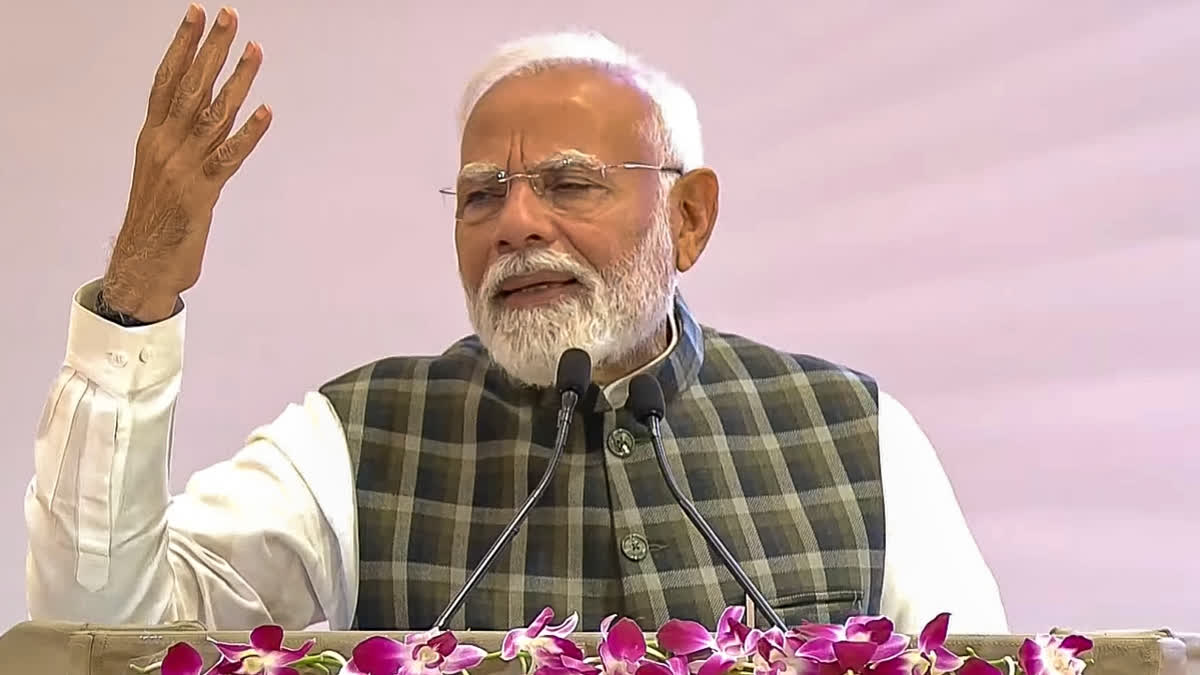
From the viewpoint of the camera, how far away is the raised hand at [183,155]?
3.82ft

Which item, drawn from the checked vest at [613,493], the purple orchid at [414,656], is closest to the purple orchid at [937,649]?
the purple orchid at [414,656]

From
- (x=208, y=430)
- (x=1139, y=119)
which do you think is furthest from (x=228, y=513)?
(x=1139, y=119)

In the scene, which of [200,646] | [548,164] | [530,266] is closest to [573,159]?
[548,164]

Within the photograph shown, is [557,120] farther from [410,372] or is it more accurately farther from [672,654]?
[672,654]

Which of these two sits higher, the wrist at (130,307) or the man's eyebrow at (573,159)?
the man's eyebrow at (573,159)

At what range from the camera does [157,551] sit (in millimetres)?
1288

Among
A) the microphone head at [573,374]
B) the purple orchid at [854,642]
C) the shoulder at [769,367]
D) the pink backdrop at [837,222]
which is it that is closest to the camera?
the purple orchid at [854,642]

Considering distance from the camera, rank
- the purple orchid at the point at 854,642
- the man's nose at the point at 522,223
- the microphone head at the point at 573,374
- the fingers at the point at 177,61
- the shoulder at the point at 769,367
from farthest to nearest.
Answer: the shoulder at the point at 769,367 → the man's nose at the point at 522,223 → the microphone head at the point at 573,374 → the fingers at the point at 177,61 → the purple orchid at the point at 854,642

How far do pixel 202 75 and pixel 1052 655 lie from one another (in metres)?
0.83

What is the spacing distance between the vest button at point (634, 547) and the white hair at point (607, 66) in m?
0.51

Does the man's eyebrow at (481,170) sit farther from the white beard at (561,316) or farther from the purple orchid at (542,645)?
the purple orchid at (542,645)

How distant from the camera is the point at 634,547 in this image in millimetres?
1526

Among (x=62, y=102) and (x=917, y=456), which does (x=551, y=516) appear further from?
(x=62, y=102)

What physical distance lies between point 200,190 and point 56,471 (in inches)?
11.4
